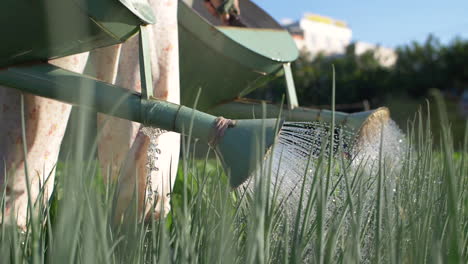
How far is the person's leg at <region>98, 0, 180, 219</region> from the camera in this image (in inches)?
71.8

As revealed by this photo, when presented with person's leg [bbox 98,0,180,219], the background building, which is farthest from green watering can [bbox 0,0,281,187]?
the background building

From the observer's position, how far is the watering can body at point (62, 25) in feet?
4.41

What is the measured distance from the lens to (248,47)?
2.23 m

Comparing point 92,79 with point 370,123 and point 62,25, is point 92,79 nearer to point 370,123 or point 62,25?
point 62,25

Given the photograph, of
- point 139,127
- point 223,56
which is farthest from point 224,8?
point 139,127

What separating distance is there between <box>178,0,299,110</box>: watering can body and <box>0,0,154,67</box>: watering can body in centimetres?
80

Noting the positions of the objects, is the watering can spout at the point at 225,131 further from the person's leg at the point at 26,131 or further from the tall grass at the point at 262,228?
the person's leg at the point at 26,131

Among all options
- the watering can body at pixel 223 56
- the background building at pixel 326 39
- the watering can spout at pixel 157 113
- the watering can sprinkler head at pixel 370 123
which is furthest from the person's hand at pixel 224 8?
the background building at pixel 326 39

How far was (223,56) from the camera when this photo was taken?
2.28 meters

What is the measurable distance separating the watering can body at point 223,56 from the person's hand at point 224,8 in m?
0.16

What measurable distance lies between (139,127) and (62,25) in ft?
1.71

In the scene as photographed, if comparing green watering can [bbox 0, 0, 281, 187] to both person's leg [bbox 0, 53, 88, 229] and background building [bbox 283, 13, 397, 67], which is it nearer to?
person's leg [bbox 0, 53, 88, 229]

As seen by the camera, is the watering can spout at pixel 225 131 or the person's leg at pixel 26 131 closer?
the watering can spout at pixel 225 131

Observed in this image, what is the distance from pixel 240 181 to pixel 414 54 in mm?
20275
